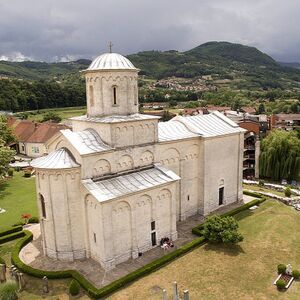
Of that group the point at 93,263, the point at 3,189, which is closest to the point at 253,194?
the point at 93,263

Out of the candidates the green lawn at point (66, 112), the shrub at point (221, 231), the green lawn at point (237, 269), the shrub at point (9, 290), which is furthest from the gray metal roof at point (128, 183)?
the green lawn at point (66, 112)

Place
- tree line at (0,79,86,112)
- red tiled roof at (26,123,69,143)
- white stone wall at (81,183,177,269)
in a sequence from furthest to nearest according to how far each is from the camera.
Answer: tree line at (0,79,86,112) → red tiled roof at (26,123,69,143) → white stone wall at (81,183,177,269)

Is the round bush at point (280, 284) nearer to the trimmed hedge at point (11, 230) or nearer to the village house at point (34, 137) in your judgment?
the trimmed hedge at point (11, 230)

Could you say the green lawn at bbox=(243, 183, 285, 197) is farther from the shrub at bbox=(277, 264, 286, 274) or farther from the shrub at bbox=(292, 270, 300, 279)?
the shrub at bbox=(292, 270, 300, 279)

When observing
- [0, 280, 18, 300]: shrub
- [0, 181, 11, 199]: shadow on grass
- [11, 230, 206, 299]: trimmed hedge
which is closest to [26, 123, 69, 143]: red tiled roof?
[0, 181, 11, 199]: shadow on grass

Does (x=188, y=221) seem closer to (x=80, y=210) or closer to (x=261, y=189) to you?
(x=80, y=210)

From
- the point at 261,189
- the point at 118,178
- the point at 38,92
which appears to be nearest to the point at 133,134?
the point at 118,178

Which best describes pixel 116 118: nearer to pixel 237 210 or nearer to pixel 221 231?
pixel 221 231
